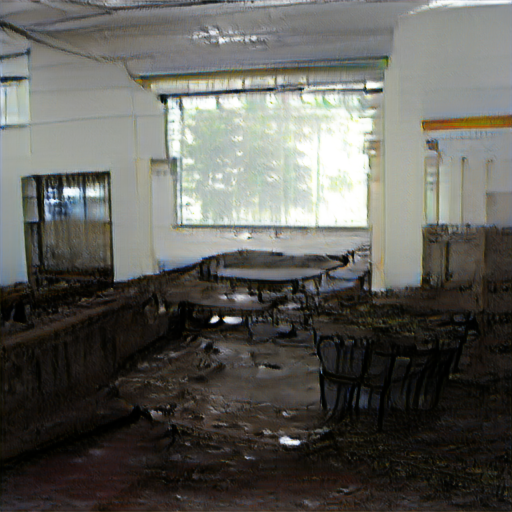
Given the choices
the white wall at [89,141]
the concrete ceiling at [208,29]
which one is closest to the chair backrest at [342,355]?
the white wall at [89,141]

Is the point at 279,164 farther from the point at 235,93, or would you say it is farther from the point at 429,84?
the point at 429,84

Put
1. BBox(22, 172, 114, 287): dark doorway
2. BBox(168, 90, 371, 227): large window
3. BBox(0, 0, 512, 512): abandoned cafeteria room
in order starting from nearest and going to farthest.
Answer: BBox(0, 0, 512, 512): abandoned cafeteria room
BBox(168, 90, 371, 227): large window
BBox(22, 172, 114, 287): dark doorway

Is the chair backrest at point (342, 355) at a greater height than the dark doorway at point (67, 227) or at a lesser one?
lesser

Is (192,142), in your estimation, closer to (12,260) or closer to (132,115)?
(132,115)

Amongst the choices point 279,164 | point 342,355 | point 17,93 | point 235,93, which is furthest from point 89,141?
point 342,355

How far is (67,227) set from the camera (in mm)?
2090

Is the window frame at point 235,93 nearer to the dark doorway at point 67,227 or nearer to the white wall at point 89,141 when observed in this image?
the white wall at point 89,141

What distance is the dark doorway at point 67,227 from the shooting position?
2064 mm

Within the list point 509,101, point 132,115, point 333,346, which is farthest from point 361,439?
point 132,115

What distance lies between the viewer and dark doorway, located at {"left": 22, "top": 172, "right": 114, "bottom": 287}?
2064mm

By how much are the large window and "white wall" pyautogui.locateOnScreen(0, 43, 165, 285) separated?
6.2 inches

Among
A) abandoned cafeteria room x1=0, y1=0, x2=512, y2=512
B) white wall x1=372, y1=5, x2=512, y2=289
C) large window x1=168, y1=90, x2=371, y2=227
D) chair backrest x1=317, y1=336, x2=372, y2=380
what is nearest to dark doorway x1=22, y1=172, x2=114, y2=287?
abandoned cafeteria room x1=0, y1=0, x2=512, y2=512

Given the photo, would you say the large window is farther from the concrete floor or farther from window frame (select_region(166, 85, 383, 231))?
the concrete floor

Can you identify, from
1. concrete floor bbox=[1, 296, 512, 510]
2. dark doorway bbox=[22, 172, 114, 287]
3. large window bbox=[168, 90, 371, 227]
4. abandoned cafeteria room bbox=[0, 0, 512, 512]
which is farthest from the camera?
dark doorway bbox=[22, 172, 114, 287]
